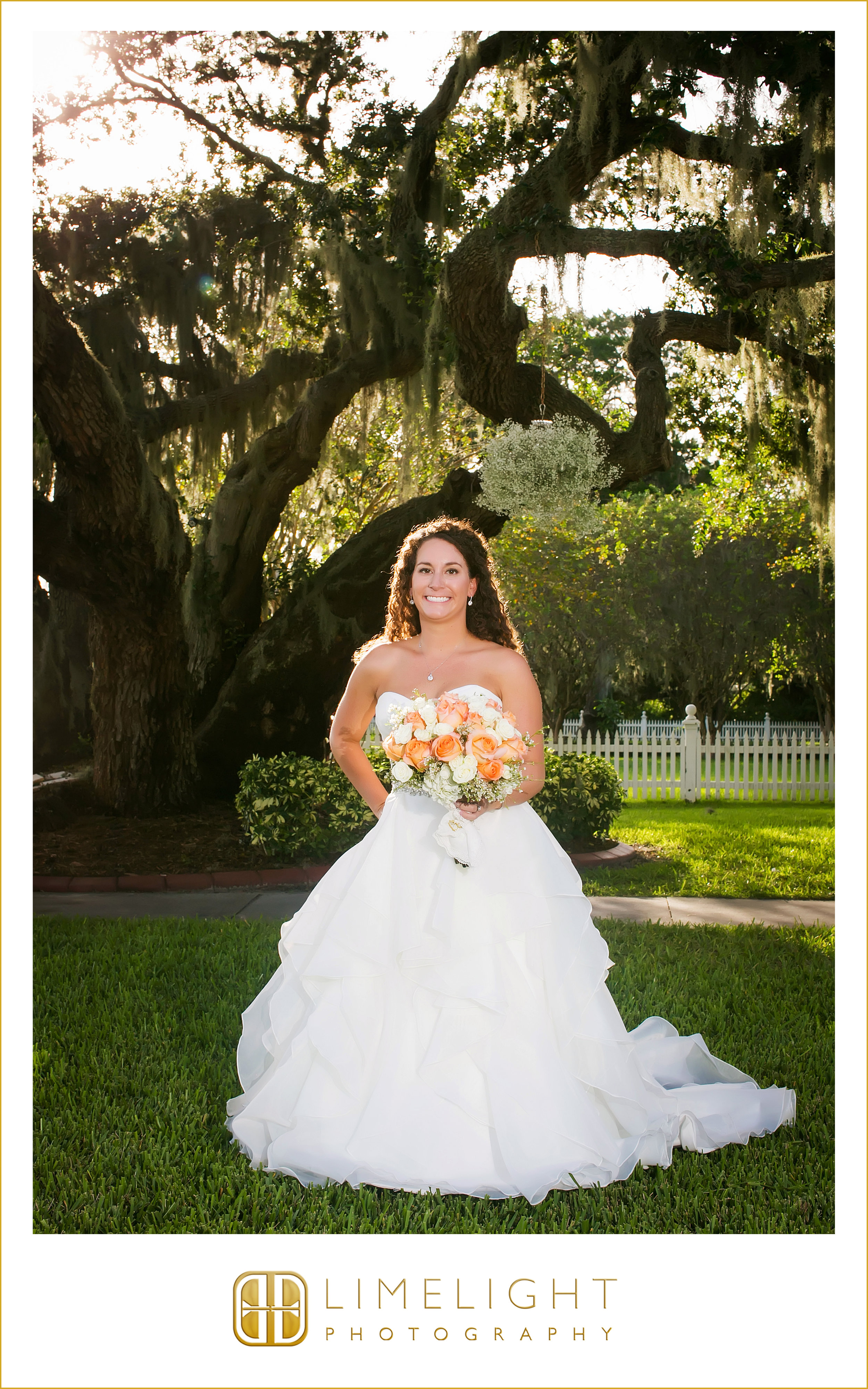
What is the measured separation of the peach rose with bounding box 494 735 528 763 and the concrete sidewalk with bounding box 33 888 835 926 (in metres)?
3.49

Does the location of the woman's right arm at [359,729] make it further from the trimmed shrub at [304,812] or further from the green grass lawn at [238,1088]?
the trimmed shrub at [304,812]

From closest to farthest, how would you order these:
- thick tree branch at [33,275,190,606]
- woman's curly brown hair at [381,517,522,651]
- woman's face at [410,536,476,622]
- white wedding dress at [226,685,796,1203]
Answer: white wedding dress at [226,685,796,1203] → woman's face at [410,536,476,622] → woman's curly brown hair at [381,517,522,651] → thick tree branch at [33,275,190,606]

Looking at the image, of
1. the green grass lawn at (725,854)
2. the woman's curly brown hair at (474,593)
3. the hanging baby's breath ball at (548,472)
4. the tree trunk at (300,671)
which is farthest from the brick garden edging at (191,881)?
the woman's curly brown hair at (474,593)

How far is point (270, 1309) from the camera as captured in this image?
245cm

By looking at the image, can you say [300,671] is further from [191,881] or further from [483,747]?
[483,747]

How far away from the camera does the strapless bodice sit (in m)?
2.97

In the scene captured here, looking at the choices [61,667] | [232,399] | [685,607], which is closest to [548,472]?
[232,399]

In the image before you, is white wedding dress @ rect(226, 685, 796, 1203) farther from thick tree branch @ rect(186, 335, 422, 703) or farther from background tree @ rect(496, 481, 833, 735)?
background tree @ rect(496, 481, 833, 735)

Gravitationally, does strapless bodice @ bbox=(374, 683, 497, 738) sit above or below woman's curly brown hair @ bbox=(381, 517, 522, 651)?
below

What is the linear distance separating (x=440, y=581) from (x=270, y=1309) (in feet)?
7.33

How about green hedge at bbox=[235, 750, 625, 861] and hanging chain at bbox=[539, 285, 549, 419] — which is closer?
hanging chain at bbox=[539, 285, 549, 419]

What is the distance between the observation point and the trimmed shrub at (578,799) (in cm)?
782

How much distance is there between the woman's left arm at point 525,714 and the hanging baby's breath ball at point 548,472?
12.3 ft

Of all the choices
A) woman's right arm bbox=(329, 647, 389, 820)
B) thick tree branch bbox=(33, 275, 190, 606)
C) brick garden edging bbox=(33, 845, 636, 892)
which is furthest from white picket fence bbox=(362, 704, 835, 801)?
woman's right arm bbox=(329, 647, 389, 820)
